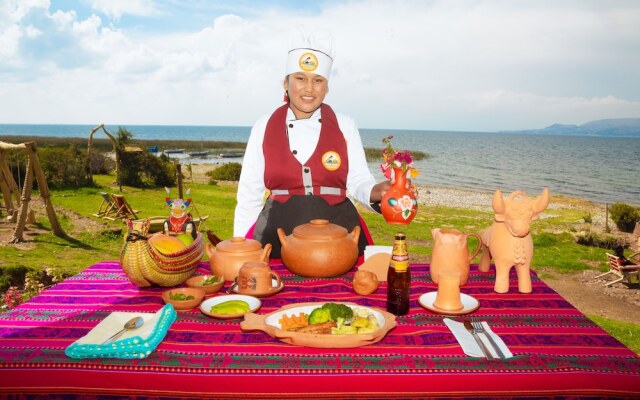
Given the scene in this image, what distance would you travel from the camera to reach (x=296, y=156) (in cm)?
339

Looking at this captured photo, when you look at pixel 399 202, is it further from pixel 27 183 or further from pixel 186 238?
pixel 27 183

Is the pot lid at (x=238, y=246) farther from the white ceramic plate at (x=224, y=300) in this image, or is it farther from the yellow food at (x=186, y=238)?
the white ceramic plate at (x=224, y=300)

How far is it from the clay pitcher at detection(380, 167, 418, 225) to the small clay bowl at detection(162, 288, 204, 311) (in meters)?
0.99

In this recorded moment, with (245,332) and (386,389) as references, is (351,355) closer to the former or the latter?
(386,389)

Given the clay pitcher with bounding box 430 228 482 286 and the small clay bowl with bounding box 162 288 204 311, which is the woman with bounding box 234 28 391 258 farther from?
the small clay bowl with bounding box 162 288 204 311

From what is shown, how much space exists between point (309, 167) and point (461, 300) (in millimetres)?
1509

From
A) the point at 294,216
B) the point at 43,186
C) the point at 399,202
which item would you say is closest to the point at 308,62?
the point at 294,216

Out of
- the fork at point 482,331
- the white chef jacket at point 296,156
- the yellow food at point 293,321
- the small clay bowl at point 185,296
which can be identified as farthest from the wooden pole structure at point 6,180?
the fork at point 482,331

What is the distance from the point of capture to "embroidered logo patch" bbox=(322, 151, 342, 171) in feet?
10.8

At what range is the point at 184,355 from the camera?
65.8 inches

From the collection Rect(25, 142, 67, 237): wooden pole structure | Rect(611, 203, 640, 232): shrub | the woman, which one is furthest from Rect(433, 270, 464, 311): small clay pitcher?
Rect(611, 203, 640, 232): shrub

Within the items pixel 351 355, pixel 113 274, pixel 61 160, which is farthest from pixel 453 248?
pixel 61 160

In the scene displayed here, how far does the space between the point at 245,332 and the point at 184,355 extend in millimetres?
264

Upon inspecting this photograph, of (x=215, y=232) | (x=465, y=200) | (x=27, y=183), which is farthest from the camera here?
(x=465, y=200)
